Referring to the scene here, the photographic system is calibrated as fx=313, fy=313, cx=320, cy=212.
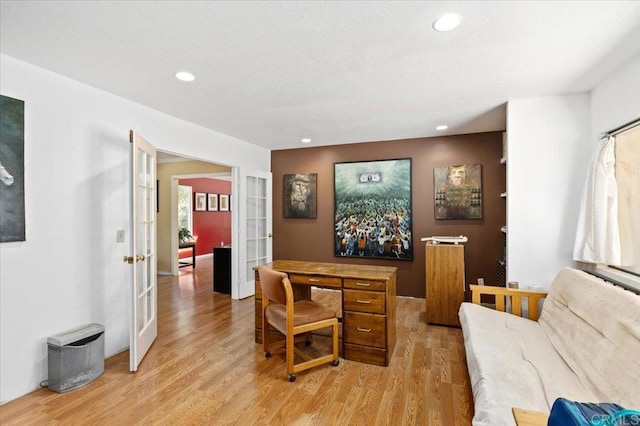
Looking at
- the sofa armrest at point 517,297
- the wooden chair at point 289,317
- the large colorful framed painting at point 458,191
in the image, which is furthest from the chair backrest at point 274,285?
the large colorful framed painting at point 458,191

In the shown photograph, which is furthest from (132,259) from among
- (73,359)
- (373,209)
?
(373,209)

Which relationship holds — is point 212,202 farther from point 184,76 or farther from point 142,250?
point 184,76

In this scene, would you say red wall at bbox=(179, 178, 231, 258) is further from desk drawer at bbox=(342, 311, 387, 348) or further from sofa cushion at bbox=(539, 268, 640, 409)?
sofa cushion at bbox=(539, 268, 640, 409)

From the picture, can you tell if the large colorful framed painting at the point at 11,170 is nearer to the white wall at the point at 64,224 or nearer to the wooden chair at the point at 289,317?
the white wall at the point at 64,224

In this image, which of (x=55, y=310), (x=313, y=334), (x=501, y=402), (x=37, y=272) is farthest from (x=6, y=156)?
(x=501, y=402)

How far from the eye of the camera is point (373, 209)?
4922 mm

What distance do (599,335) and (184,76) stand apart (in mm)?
3364

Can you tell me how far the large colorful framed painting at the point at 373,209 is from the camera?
4766mm

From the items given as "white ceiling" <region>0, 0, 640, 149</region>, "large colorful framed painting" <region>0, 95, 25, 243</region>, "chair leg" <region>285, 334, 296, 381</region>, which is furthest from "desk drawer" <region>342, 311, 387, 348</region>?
"large colorful framed painting" <region>0, 95, 25, 243</region>

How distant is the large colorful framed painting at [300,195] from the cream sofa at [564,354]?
3.39 meters

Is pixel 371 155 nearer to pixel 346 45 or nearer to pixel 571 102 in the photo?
pixel 571 102

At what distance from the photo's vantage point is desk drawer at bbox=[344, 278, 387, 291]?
105 inches

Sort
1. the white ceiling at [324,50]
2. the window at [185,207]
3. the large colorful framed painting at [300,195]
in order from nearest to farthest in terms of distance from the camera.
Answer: the white ceiling at [324,50], the large colorful framed painting at [300,195], the window at [185,207]

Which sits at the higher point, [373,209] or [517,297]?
[373,209]
